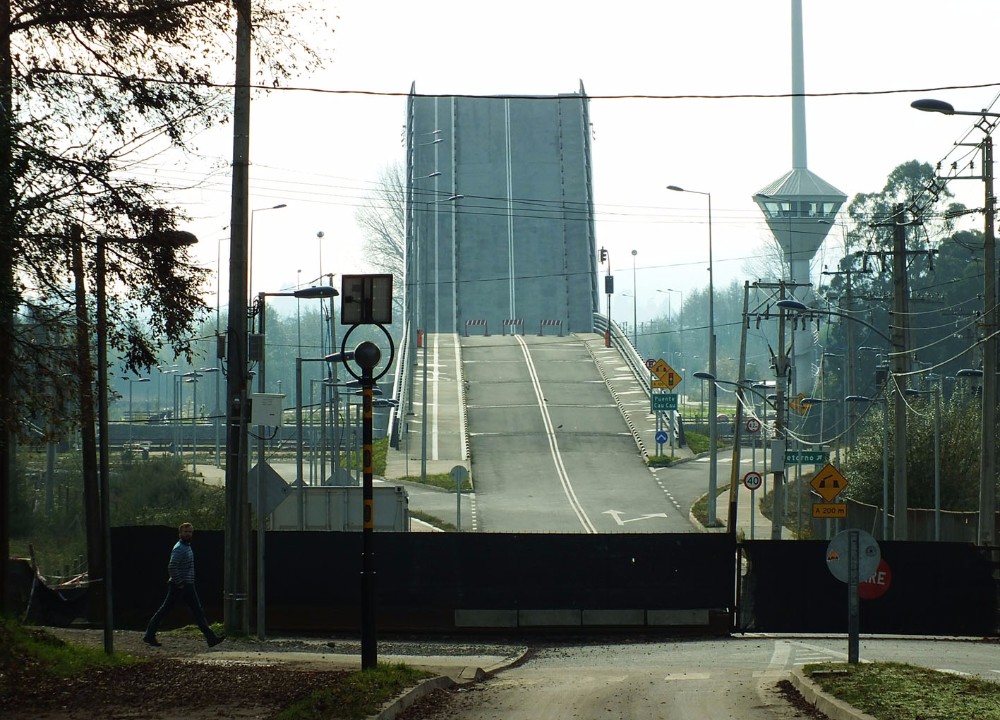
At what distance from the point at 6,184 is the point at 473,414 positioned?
178 feet

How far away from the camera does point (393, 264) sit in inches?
4596

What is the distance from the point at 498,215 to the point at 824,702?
67041 mm

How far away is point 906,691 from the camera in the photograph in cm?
1286

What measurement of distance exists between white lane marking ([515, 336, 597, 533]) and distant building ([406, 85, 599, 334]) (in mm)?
3931

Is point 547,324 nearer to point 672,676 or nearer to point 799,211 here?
point 799,211

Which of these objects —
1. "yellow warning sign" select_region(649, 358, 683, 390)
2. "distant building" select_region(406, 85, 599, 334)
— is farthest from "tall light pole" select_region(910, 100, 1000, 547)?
"distant building" select_region(406, 85, 599, 334)

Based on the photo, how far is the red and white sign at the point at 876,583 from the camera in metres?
15.7

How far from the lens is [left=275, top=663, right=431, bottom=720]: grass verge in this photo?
11094 mm

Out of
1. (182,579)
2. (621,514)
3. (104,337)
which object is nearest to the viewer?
(104,337)

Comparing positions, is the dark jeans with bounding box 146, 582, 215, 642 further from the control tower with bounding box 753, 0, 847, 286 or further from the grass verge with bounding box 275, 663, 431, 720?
the control tower with bounding box 753, 0, 847, 286

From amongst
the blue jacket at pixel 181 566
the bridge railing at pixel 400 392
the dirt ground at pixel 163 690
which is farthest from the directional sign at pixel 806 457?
the dirt ground at pixel 163 690

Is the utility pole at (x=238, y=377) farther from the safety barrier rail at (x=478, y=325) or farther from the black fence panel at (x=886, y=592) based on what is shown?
the safety barrier rail at (x=478, y=325)

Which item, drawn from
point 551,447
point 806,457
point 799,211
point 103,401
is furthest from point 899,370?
point 799,211

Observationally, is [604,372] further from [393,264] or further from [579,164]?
[393,264]
